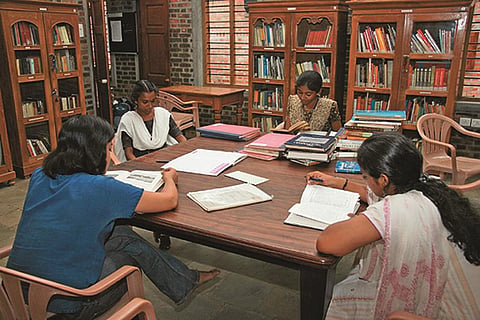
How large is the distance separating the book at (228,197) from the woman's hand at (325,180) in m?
0.27

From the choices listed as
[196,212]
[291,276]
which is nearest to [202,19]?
[291,276]

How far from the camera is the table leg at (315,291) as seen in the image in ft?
4.60

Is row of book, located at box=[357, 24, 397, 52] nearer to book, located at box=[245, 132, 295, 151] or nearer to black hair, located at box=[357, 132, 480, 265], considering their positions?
book, located at box=[245, 132, 295, 151]

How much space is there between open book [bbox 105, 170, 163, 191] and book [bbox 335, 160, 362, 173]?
94cm

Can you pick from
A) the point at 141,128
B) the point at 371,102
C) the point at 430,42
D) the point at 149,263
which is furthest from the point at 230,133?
the point at 430,42

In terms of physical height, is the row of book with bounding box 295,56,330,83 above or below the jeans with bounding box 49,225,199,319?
above

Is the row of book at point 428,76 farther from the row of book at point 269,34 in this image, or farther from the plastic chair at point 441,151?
the row of book at point 269,34

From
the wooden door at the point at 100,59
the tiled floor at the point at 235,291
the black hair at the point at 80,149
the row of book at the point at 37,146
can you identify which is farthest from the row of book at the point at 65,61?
the black hair at the point at 80,149

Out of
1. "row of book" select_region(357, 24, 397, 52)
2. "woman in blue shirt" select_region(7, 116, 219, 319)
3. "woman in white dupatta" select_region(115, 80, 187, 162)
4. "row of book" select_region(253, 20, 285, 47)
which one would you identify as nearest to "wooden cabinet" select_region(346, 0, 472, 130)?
"row of book" select_region(357, 24, 397, 52)

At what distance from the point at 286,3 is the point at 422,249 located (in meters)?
4.05

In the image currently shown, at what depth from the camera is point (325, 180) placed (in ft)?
6.38

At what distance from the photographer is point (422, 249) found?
130 cm

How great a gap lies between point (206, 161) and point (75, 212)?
3.34 feet

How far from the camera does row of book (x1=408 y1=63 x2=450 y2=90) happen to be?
13.7ft
